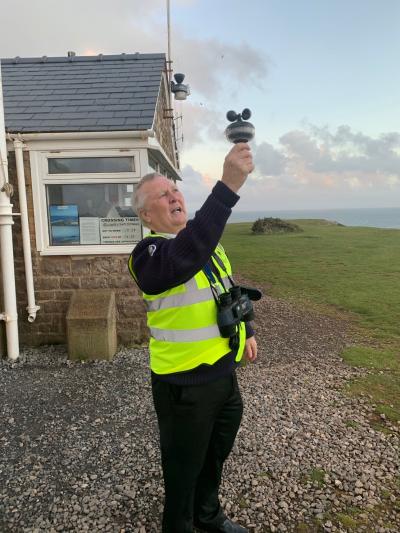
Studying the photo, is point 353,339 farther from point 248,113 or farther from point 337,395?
point 248,113

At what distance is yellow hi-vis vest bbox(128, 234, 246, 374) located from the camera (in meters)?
2.08

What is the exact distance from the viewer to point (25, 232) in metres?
6.39

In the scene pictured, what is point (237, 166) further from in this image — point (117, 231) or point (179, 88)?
point (179, 88)

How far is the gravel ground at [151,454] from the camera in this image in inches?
119

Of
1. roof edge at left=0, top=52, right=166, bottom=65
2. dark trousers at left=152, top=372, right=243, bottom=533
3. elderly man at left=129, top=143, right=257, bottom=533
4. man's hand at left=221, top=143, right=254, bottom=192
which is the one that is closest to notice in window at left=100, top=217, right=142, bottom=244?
roof edge at left=0, top=52, right=166, bottom=65

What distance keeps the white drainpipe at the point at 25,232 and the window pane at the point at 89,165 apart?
1.54 ft

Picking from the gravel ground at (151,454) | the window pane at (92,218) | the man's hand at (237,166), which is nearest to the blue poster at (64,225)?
the window pane at (92,218)

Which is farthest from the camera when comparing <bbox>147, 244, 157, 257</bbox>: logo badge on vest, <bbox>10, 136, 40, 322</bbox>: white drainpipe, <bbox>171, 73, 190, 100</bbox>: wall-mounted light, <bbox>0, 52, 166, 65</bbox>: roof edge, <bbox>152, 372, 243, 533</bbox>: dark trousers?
<bbox>171, 73, 190, 100</bbox>: wall-mounted light

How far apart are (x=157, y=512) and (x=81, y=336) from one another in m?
3.47

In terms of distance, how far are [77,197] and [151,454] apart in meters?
4.38

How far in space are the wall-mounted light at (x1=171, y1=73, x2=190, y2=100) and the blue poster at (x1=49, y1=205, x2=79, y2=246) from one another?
5312 millimetres

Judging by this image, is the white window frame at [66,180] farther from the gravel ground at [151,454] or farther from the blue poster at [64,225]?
the gravel ground at [151,454]

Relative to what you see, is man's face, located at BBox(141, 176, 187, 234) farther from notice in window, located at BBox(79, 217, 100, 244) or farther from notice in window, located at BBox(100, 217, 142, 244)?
notice in window, located at BBox(79, 217, 100, 244)

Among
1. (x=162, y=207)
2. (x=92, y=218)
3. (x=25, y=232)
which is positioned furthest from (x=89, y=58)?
(x=162, y=207)
